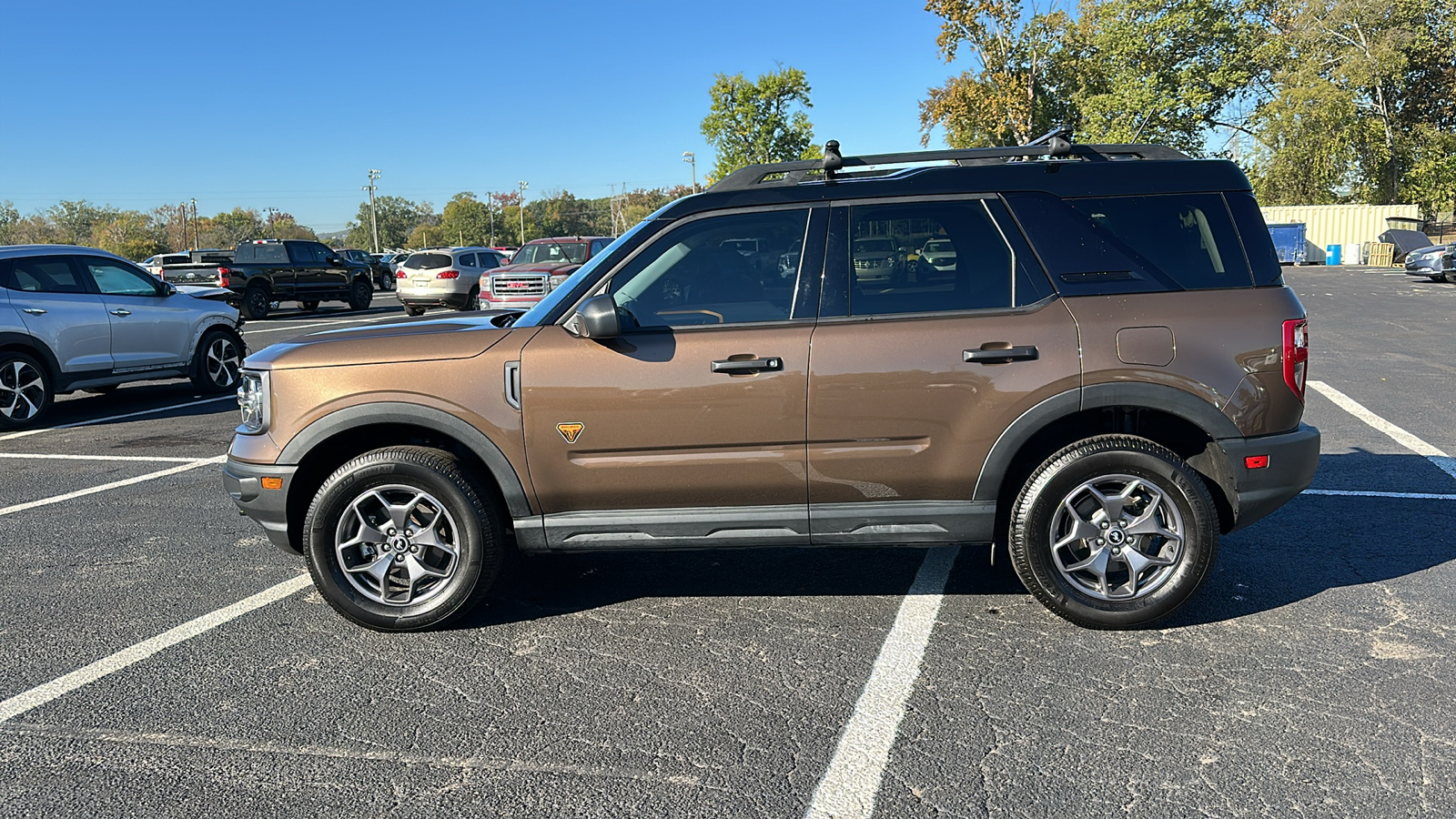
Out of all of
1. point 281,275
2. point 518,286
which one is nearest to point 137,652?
point 518,286

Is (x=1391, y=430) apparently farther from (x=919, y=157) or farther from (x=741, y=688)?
(x=741, y=688)

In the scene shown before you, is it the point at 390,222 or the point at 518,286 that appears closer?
the point at 518,286

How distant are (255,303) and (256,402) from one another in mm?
23248

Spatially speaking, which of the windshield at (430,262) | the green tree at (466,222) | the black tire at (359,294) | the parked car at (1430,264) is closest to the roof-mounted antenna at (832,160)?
the windshield at (430,262)

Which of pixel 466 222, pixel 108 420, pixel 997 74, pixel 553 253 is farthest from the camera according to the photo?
pixel 466 222

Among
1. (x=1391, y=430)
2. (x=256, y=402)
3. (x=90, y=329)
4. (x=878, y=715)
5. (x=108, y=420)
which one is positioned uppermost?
(x=90, y=329)

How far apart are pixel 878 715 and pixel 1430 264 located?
101ft

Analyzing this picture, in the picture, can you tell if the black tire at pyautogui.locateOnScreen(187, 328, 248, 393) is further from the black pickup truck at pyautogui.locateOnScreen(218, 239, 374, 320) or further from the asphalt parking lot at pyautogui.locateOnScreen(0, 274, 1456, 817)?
the black pickup truck at pyautogui.locateOnScreen(218, 239, 374, 320)

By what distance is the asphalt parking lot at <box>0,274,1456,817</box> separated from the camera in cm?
292

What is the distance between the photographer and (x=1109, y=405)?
12.9ft

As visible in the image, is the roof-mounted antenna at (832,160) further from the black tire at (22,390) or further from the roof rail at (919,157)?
the black tire at (22,390)

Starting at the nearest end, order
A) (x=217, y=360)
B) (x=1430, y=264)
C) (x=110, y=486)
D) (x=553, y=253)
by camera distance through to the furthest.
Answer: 1. (x=110, y=486)
2. (x=217, y=360)
3. (x=553, y=253)
4. (x=1430, y=264)

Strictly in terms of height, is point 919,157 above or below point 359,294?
above

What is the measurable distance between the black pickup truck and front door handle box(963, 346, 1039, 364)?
23.6 metres
